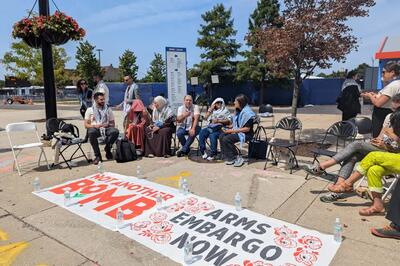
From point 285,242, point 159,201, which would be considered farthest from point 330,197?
point 159,201

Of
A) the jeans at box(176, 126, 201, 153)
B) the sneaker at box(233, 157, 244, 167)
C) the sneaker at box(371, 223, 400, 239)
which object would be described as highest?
the jeans at box(176, 126, 201, 153)

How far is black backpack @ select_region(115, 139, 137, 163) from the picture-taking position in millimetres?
6008

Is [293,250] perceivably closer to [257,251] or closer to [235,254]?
[257,251]

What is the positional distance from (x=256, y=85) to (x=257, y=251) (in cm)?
2287

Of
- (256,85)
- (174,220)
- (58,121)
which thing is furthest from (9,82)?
(174,220)

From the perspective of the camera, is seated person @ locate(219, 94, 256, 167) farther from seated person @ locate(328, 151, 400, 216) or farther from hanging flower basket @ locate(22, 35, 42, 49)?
hanging flower basket @ locate(22, 35, 42, 49)

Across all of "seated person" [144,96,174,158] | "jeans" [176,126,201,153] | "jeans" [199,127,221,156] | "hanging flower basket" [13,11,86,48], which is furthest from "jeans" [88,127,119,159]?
"hanging flower basket" [13,11,86,48]

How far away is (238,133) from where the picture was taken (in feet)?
18.5

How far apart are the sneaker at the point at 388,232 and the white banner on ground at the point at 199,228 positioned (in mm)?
513

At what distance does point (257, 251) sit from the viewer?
113 inches

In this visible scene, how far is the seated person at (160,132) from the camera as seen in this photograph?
21.0 ft

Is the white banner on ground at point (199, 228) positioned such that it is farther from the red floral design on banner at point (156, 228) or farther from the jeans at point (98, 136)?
the jeans at point (98, 136)

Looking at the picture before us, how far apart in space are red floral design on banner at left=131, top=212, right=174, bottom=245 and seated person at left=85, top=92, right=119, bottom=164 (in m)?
2.85

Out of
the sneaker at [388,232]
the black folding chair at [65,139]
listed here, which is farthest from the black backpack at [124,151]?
the sneaker at [388,232]
